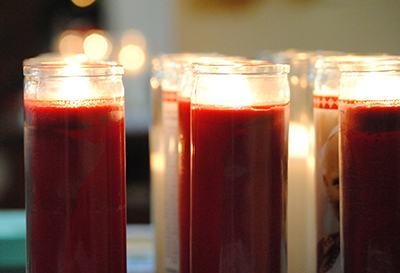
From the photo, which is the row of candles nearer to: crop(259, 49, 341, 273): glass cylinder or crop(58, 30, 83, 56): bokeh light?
crop(259, 49, 341, 273): glass cylinder

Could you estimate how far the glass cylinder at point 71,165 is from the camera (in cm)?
58

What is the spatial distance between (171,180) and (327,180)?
0.26m

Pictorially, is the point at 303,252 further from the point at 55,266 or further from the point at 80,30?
the point at 80,30

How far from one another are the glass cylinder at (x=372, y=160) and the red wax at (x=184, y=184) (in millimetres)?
228

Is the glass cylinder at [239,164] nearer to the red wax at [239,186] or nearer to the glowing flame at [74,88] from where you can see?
the red wax at [239,186]

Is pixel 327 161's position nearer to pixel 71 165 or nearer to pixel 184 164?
pixel 184 164

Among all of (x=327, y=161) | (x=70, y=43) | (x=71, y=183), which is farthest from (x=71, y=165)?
(x=70, y=43)

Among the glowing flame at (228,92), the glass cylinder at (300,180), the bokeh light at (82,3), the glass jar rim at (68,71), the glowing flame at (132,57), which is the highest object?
the bokeh light at (82,3)

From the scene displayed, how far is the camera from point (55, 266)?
0.59 m

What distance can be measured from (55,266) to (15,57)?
89.4 inches

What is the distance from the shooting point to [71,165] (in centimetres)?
58

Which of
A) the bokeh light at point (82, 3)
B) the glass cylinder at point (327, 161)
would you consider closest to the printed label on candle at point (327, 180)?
the glass cylinder at point (327, 161)

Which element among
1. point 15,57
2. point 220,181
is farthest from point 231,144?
point 15,57

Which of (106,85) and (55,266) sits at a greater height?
(106,85)
